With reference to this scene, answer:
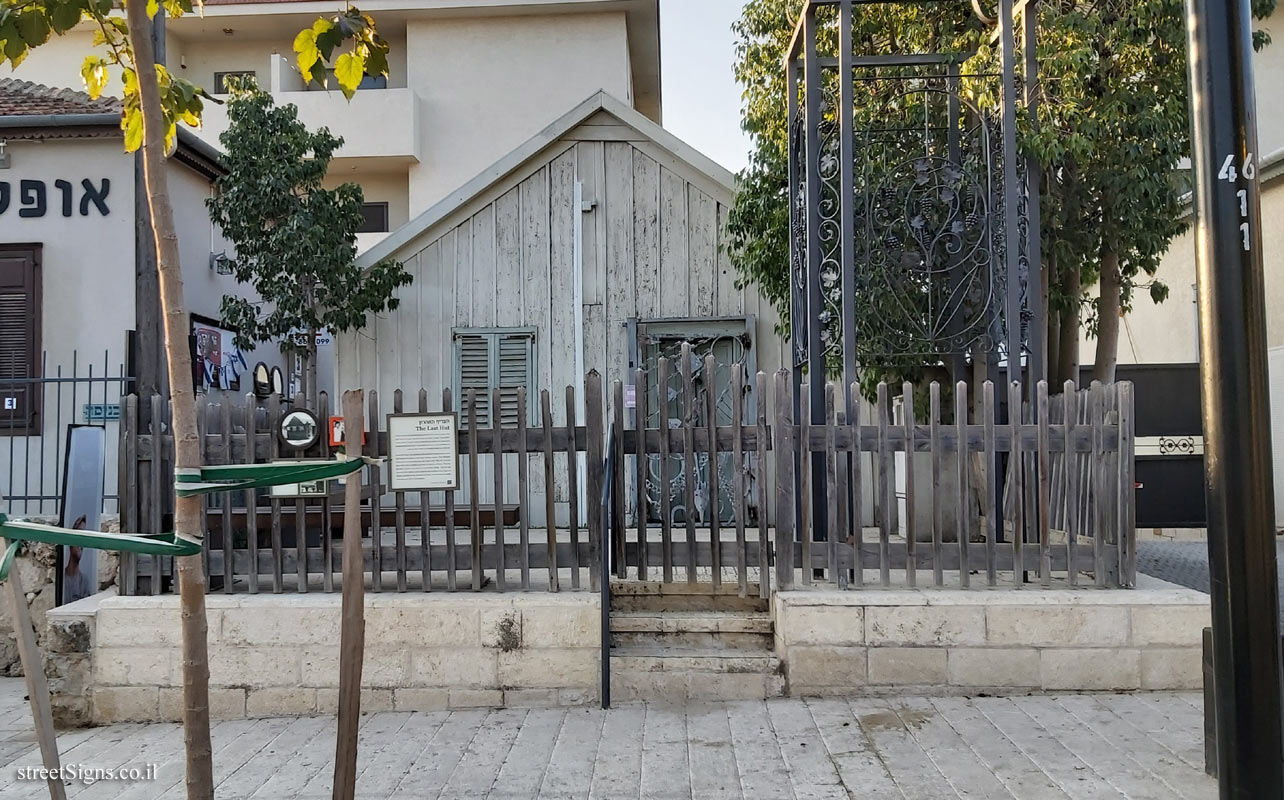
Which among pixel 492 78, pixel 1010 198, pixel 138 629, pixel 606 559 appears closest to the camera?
pixel 606 559

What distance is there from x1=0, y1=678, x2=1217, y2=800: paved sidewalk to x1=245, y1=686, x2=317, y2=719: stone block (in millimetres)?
101

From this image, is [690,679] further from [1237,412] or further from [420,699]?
[1237,412]

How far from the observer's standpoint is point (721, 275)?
10.8 meters

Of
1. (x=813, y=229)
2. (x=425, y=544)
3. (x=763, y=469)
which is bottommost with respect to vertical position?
(x=425, y=544)

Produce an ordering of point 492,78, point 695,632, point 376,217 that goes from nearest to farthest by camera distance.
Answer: point 695,632 < point 492,78 < point 376,217

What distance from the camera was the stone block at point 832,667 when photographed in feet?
19.0

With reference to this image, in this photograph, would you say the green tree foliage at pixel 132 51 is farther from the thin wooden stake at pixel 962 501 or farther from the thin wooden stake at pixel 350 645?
the thin wooden stake at pixel 962 501

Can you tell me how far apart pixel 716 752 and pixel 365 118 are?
16.5 meters

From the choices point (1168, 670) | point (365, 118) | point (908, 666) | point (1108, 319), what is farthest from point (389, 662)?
point (365, 118)

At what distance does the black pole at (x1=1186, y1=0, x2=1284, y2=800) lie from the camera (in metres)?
3.34

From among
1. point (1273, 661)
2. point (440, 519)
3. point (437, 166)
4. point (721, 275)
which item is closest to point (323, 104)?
point (437, 166)

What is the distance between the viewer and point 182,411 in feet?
10.5

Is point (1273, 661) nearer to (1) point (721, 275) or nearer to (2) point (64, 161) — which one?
(1) point (721, 275)

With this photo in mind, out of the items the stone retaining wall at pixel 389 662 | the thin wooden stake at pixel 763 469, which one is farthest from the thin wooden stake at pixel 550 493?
the thin wooden stake at pixel 763 469
